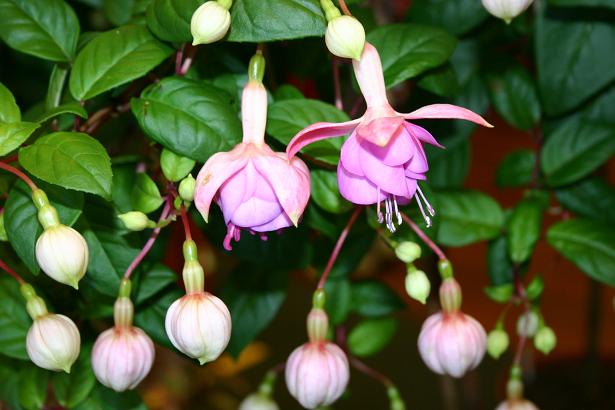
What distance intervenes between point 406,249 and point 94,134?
1.05ft

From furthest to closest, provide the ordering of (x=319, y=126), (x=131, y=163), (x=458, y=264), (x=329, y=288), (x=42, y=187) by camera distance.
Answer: (x=458, y=264), (x=329, y=288), (x=131, y=163), (x=42, y=187), (x=319, y=126)

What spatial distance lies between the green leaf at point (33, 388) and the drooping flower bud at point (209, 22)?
0.36m

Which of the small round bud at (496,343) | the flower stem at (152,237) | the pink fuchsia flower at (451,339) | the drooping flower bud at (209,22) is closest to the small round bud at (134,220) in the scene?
the flower stem at (152,237)

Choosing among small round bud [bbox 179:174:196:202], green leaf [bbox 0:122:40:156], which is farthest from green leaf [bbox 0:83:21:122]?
small round bud [bbox 179:174:196:202]

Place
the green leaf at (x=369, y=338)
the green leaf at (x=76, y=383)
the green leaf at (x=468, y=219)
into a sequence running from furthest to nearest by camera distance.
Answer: the green leaf at (x=369, y=338), the green leaf at (x=468, y=219), the green leaf at (x=76, y=383)

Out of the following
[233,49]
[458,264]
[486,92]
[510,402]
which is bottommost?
[458,264]

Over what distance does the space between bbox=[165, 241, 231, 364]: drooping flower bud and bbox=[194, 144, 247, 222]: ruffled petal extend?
0.22 feet

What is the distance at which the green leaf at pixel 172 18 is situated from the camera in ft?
1.87

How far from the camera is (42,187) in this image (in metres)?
0.59

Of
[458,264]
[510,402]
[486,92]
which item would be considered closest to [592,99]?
[486,92]

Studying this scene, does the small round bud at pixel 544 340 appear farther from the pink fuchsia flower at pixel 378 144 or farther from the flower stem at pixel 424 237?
the pink fuchsia flower at pixel 378 144

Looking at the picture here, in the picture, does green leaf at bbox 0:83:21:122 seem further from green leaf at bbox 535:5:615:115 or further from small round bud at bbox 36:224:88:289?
green leaf at bbox 535:5:615:115

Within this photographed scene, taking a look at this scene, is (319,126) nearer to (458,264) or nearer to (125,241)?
(125,241)

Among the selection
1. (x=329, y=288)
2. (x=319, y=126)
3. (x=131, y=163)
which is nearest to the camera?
(x=319, y=126)
